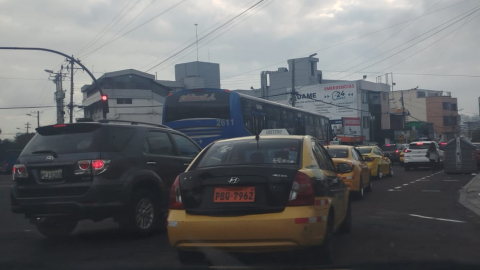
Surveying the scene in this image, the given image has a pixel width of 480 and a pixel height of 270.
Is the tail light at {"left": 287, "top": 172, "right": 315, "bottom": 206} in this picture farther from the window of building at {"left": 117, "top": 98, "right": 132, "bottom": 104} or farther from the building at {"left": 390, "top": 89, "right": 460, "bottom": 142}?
the building at {"left": 390, "top": 89, "right": 460, "bottom": 142}

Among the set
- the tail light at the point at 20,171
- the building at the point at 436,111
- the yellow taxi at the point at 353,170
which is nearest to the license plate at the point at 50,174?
the tail light at the point at 20,171

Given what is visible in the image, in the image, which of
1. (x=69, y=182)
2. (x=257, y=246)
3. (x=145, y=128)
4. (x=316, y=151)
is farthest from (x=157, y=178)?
(x=257, y=246)

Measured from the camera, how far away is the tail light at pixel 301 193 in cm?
523

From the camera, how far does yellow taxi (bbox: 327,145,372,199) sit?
1245cm

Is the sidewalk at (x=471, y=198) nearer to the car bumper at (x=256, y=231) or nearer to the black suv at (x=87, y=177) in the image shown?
the car bumper at (x=256, y=231)

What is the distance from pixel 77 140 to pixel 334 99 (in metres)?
58.7

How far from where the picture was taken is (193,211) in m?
5.42

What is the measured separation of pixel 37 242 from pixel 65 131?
1.81m

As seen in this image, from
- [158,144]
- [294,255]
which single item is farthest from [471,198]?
[158,144]

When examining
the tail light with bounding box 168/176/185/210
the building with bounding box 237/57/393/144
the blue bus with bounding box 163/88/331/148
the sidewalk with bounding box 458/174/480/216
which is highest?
the building with bounding box 237/57/393/144

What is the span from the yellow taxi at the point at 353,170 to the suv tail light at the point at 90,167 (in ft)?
19.6

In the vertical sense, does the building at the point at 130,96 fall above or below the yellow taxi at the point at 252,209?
above

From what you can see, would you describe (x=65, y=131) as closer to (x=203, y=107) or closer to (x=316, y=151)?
(x=316, y=151)

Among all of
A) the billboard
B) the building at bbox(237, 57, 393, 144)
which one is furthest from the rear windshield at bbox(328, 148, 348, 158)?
the billboard
